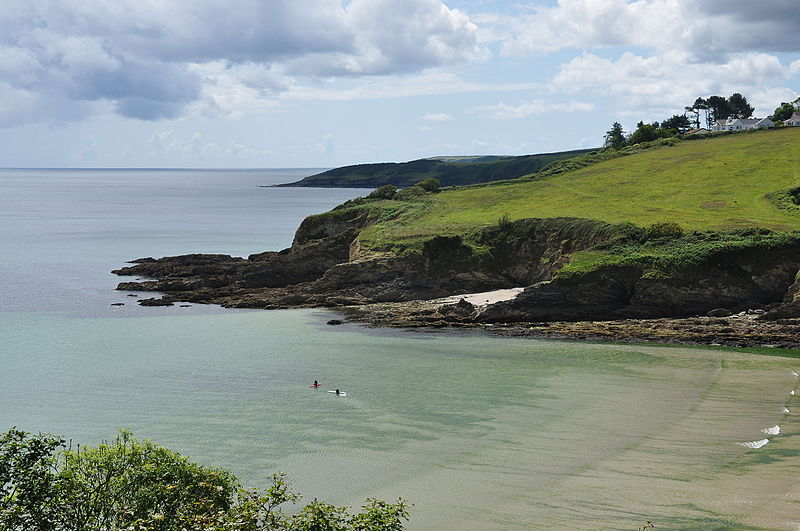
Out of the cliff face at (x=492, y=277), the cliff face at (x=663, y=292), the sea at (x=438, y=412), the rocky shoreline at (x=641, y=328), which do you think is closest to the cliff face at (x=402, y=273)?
the cliff face at (x=492, y=277)

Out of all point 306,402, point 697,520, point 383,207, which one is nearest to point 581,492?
point 697,520

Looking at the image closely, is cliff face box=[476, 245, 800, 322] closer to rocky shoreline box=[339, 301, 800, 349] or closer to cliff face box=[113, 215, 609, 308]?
rocky shoreline box=[339, 301, 800, 349]

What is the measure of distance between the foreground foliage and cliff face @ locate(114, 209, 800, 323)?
46.3 m

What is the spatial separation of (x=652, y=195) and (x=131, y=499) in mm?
84604

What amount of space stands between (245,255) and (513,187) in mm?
42425

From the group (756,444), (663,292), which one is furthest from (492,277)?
(756,444)

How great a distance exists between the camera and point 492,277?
7938cm

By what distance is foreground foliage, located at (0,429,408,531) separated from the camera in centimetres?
1953

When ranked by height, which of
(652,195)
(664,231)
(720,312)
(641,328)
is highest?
(652,195)

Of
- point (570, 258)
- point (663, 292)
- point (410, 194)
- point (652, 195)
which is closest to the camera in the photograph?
point (663, 292)

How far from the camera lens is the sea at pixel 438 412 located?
32.0 meters

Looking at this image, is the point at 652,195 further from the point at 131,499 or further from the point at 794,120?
the point at 794,120

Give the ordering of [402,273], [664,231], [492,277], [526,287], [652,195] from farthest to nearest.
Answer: [652,195] < [492,277] < [402,273] < [526,287] < [664,231]

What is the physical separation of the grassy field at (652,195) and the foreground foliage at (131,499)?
5972cm
